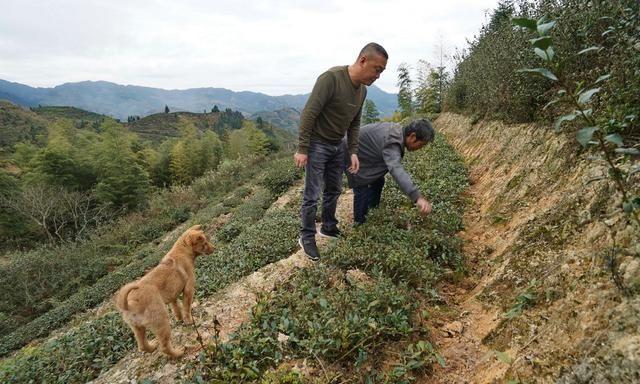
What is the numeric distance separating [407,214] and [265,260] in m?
2.43

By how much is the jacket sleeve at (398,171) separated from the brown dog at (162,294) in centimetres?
247

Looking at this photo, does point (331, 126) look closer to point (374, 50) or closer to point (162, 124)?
point (374, 50)

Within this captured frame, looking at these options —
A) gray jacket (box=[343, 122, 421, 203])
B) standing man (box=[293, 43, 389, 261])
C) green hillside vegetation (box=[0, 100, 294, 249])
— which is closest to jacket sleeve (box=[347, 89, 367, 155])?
standing man (box=[293, 43, 389, 261])

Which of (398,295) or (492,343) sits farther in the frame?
(398,295)

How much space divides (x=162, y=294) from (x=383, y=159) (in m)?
3.08

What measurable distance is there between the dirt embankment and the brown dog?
2.50 meters

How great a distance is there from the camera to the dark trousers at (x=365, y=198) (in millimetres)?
5305

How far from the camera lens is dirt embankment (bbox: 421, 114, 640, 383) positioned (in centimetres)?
205

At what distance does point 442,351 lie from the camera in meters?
3.02

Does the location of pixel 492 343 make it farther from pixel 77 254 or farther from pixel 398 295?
pixel 77 254

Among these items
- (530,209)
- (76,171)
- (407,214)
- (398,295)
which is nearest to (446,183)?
(407,214)

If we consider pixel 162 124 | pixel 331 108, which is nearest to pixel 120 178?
pixel 331 108

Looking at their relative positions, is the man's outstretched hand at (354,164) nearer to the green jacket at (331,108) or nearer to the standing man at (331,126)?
the standing man at (331,126)

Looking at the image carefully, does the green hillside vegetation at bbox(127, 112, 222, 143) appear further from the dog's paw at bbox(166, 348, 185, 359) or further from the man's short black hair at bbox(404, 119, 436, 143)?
the dog's paw at bbox(166, 348, 185, 359)
